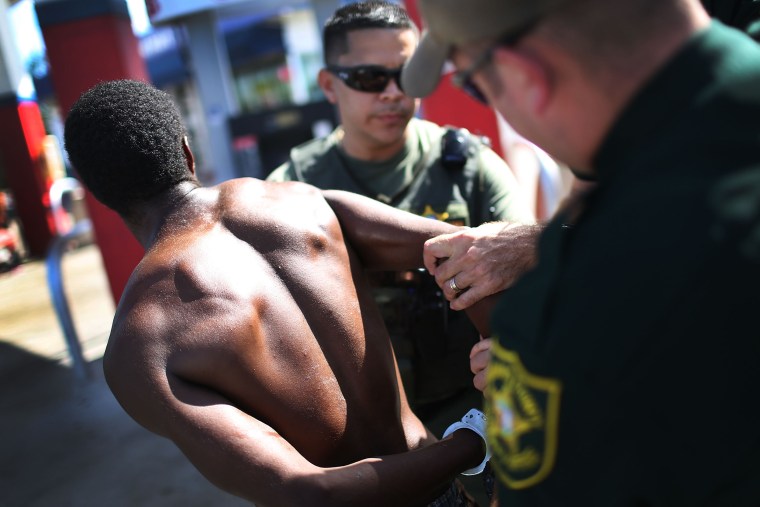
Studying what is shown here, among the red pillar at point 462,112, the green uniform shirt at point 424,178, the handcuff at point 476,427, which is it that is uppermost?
the green uniform shirt at point 424,178

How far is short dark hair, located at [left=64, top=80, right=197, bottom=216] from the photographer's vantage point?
1518mm

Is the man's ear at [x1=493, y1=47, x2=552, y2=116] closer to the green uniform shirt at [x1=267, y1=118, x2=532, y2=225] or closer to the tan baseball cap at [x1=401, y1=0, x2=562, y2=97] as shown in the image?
the tan baseball cap at [x1=401, y1=0, x2=562, y2=97]

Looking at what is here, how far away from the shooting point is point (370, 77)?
253 cm

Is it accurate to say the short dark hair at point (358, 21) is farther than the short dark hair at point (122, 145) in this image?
Yes

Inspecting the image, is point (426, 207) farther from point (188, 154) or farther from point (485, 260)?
point (188, 154)

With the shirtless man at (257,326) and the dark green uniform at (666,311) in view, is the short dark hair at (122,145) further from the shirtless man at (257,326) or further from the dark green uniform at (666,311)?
the dark green uniform at (666,311)

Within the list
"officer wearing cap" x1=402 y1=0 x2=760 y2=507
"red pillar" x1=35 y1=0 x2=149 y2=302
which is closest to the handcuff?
"officer wearing cap" x1=402 y1=0 x2=760 y2=507

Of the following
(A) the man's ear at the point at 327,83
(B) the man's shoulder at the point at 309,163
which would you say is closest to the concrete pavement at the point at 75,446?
(B) the man's shoulder at the point at 309,163

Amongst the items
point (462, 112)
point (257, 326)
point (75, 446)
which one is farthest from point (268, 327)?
point (462, 112)

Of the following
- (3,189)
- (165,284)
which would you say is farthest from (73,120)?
(3,189)

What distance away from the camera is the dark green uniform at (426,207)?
2246 mm

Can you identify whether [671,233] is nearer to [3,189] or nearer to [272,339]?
[272,339]

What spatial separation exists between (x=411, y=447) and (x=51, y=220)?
1109cm

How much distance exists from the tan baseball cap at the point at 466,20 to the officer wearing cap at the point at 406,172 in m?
1.24
